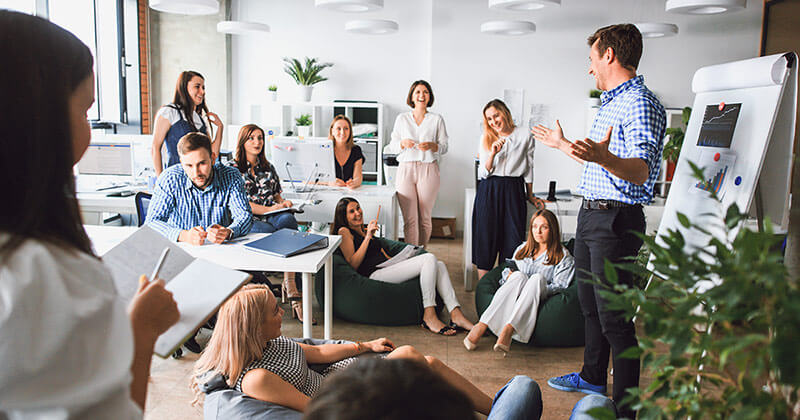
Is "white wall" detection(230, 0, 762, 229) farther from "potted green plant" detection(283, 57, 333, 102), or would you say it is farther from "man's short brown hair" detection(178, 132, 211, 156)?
"man's short brown hair" detection(178, 132, 211, 156)

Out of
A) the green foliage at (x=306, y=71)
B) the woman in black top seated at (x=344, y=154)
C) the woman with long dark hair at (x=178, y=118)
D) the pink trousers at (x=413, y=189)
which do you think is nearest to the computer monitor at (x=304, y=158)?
the woman in black top seated at (x=344, y=154)

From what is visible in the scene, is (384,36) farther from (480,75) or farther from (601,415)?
(601,415)

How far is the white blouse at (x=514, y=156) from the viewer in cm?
433

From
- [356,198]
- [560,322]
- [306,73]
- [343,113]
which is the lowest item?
[560,322]

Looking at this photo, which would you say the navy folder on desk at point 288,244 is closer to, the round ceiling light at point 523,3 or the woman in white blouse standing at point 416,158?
the woman in white blouse standing at point 416,158

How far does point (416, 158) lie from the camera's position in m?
5.18

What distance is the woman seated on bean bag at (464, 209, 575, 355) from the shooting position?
3.39 meters

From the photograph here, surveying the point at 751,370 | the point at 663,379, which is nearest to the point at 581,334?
the point at 663,379

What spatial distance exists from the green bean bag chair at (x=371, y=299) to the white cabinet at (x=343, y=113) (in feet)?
10.5

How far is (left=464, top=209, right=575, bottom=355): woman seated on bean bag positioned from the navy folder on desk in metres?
1.07

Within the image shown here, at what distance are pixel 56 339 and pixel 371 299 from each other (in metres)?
2.99

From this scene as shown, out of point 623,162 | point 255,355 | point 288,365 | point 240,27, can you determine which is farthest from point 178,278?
point 240,27

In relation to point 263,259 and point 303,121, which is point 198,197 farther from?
point 303,121

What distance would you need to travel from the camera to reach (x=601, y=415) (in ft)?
2.81
